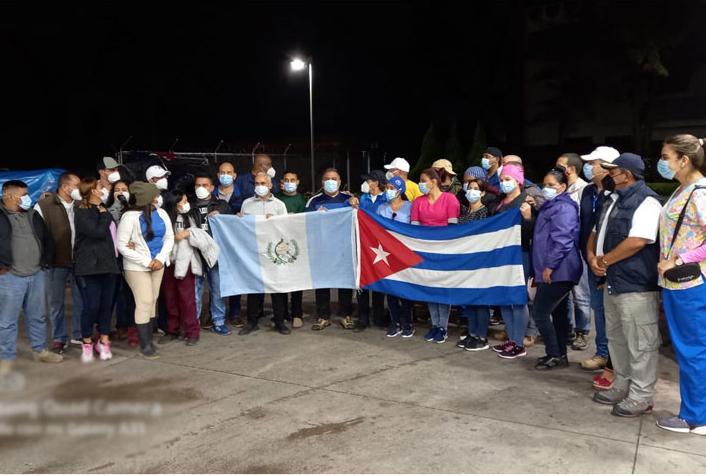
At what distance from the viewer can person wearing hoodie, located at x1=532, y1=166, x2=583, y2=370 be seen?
532cm

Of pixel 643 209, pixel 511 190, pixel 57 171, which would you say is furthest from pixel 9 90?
pixel 643 209

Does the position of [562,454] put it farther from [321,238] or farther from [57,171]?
[57,171]

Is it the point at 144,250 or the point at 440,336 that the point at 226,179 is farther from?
the point at 440,336

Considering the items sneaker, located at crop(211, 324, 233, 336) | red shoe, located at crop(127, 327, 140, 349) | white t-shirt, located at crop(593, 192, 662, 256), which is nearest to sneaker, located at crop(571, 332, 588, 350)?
white t-shirt, located at crop(593, 192, 662, 256)

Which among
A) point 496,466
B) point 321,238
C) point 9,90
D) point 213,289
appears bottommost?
point 496,466

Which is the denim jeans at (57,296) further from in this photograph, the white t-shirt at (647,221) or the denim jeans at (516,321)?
the white t-shirt at (647,221)

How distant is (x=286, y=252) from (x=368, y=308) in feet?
3.85

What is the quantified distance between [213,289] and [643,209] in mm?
4729

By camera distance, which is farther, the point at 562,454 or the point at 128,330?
the point at 128,330

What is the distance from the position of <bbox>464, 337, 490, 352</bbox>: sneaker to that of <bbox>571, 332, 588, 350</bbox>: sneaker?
88 centimetres

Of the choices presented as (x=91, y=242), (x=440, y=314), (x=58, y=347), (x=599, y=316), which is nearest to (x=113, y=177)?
(x=91, y=242)

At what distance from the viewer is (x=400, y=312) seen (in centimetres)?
703

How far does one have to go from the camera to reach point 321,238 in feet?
24.1

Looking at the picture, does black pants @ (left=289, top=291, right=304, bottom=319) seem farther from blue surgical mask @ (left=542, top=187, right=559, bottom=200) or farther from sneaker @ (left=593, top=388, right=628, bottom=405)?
sneaker @ (left=593, top=388, right=628, bottom=405)
